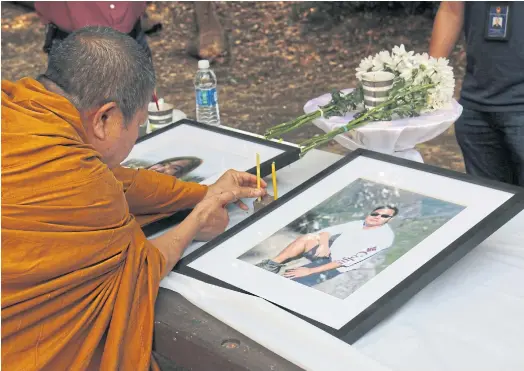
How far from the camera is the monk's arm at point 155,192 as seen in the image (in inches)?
80.2

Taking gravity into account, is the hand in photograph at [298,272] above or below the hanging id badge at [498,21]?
below

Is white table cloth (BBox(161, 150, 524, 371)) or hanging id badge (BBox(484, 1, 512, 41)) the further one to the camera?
hanging id badge (BBox(484, 1, 512, 41))

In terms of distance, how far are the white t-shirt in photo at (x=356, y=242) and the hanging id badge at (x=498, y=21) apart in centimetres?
118

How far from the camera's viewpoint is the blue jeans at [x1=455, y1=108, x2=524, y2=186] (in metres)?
2.75

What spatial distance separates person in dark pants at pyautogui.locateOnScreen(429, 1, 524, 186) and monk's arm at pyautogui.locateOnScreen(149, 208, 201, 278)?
1393 millimetres

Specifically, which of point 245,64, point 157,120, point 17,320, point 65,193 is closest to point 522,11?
point 157,120

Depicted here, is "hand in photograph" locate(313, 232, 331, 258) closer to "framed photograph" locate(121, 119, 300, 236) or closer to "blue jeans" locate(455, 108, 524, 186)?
"framed photograph" locate(121, 119, 300, 236)

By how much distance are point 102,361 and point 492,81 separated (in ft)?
6.07

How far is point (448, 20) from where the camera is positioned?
9.48ft

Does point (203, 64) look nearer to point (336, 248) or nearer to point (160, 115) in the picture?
point (160, 115)

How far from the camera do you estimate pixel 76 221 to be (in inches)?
58.6

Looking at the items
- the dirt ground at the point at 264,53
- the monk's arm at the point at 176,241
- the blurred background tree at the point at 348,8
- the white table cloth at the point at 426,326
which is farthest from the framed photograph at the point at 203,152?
the blurred background tree at the point at 348,8

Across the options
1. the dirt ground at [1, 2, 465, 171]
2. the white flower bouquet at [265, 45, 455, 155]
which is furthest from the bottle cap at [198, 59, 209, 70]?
the dirt ground at [1, 2, 465, 171]

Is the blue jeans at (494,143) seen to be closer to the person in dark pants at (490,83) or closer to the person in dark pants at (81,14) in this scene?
the person in dark pants at (490,83)
